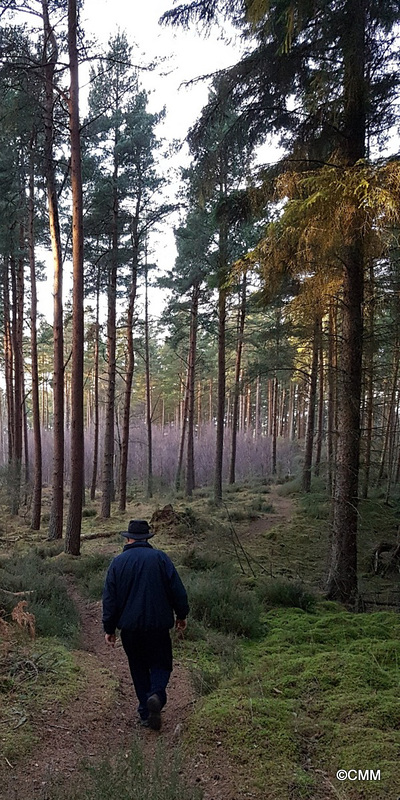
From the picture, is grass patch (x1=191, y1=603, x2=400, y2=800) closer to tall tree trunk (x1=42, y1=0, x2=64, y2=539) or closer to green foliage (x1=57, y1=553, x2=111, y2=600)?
green foliage (x1=57, y1=553, x2=111, y2=600)

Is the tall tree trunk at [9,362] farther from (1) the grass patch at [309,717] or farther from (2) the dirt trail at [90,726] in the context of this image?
(1) the grass patch at [309,717]

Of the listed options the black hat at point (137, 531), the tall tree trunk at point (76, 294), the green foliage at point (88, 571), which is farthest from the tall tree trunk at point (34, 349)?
the black hat at point (137, 531)

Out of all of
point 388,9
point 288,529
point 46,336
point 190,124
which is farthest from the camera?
point 46,336

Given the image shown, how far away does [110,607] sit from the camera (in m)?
4.05

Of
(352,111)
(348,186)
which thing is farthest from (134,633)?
(352,111)

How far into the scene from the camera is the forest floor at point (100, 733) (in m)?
3.08

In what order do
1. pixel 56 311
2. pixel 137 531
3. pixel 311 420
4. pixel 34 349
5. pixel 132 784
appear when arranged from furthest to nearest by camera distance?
pixel 311 420 → pixel 34 349 → pixel 56 311 → pixel 137 531 → pixel 132 784

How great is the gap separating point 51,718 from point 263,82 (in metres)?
8.61

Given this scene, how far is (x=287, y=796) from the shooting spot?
2.79 metres

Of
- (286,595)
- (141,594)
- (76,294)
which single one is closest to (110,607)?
(141,594)

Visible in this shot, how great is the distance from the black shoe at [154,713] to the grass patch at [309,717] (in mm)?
317

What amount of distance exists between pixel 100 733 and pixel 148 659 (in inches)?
25.6

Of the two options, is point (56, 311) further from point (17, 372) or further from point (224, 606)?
point (224, 606)

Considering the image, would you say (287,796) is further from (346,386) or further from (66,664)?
(346,386)
